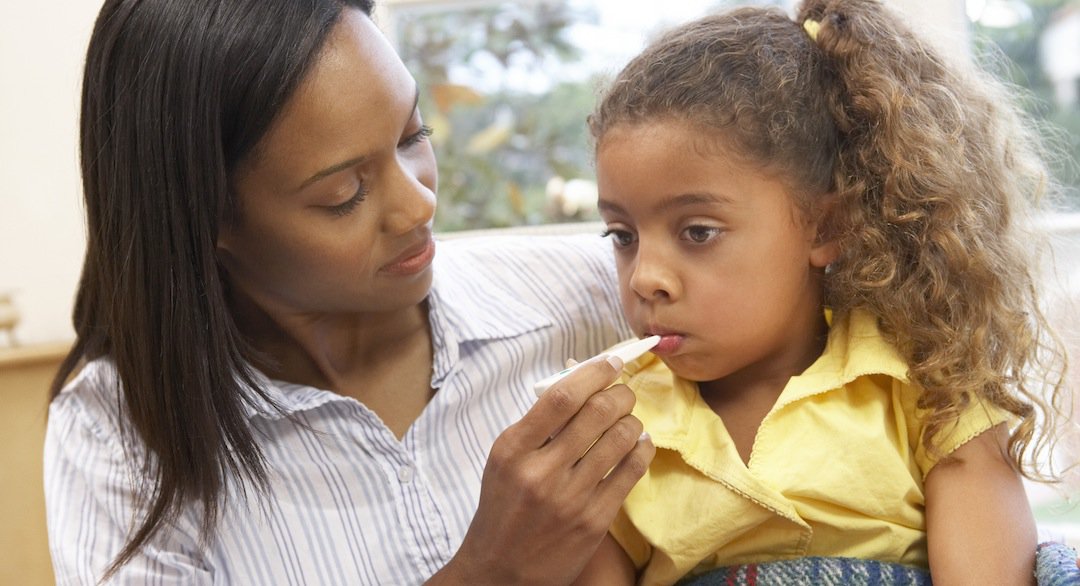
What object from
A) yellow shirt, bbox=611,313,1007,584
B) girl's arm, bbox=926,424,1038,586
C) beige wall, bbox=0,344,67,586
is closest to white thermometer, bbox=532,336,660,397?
yellow shirt, bbox=611,313,1007,584

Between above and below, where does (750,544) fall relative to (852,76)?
below

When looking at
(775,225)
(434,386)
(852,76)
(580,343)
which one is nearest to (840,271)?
(775,225)

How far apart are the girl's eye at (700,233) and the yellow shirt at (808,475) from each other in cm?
19

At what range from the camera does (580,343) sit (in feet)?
4.86

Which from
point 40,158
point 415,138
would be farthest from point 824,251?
point 40,158

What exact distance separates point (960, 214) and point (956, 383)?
0.60ft

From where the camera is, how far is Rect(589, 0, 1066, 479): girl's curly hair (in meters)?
1.12

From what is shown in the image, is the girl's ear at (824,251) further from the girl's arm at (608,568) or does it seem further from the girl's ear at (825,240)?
the girl's arm at (608,568)

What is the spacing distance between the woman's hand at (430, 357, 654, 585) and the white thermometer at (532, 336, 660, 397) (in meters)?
0.03

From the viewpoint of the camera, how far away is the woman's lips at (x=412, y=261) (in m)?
1.23

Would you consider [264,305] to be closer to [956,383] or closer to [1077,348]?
[956,383]

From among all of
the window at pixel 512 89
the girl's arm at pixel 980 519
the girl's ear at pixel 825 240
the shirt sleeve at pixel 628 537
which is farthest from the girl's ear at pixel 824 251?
the window at pixel 512 89

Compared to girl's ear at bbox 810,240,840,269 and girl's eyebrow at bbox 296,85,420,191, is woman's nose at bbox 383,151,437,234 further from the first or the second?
girl's ear at bbox 810,240,840,269

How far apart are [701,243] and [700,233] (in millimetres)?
11
